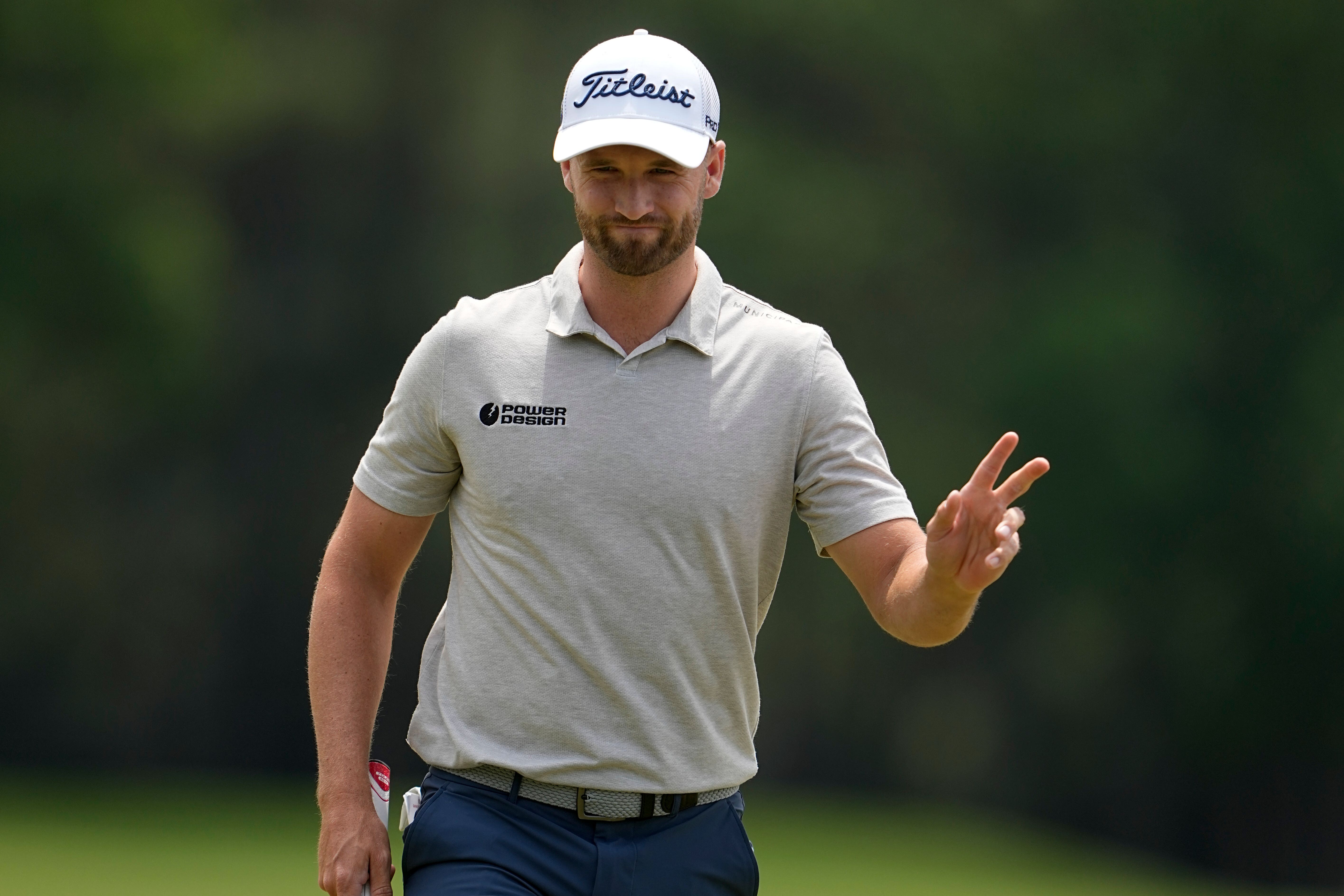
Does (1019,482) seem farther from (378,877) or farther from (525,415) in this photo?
(378,877)

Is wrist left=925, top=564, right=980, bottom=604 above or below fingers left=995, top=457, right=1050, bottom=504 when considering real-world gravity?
below

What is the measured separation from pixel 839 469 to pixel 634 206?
539 mm

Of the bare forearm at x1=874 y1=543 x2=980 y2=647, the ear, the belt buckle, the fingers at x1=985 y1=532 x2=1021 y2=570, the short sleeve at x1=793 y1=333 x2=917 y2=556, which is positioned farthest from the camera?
the ear

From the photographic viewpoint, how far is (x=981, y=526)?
235cm

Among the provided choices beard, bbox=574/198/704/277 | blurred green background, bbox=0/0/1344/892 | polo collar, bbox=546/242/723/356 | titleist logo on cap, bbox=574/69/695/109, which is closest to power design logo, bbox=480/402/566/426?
polo collar, bbox=546/242/723/356

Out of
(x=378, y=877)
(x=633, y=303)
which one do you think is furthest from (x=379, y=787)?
(x=633, y=303)

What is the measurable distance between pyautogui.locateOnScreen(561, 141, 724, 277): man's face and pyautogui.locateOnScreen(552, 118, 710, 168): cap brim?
0.03 metres

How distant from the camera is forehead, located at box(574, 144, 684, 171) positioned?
264 centimetres

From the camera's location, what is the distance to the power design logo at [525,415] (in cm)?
262

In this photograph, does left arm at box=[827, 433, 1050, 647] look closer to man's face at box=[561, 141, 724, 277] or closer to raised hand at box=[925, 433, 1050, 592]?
raised hand at box=[925, 433, 1050, 592]

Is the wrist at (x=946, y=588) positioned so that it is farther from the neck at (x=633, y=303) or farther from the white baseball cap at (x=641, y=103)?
the white baseball cap at (x=641, y=103)

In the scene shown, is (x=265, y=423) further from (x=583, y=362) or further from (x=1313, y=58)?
(x=583, y=362)

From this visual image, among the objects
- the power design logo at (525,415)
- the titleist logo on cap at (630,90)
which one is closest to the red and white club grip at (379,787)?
the power design logo at (525,415)

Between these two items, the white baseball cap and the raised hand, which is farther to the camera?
the white baseball cap
